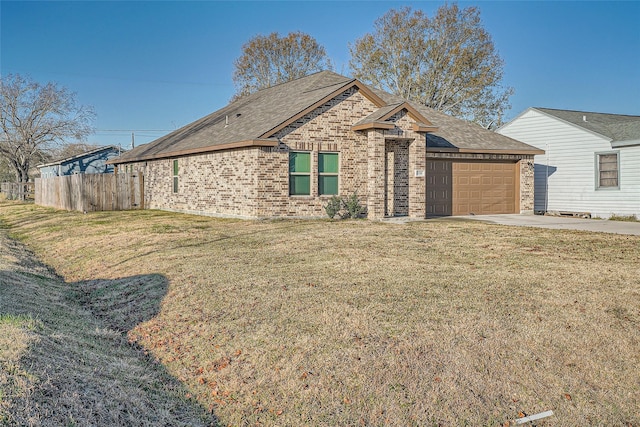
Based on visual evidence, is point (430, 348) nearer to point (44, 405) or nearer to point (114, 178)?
point (44, 405)

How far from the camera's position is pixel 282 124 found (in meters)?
16.8

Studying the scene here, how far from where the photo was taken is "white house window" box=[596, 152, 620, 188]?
2000 centimetres

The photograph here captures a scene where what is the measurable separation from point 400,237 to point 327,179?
532cm

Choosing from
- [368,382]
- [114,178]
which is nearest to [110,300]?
[368,382]

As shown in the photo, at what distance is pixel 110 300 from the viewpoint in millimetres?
8773

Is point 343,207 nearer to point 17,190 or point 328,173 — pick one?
point 328,173

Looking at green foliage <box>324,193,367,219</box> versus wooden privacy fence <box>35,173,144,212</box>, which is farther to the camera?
wooden privacy fence <box>35,173,144,212</box>

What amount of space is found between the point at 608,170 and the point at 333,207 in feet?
34.9

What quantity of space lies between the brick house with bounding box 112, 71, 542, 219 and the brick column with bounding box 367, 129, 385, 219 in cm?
3

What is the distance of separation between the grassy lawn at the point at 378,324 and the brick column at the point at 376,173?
4912mm

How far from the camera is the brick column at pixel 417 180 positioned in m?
17.9

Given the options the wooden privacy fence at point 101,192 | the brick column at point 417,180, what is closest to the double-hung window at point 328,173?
the brick column at point 417,180

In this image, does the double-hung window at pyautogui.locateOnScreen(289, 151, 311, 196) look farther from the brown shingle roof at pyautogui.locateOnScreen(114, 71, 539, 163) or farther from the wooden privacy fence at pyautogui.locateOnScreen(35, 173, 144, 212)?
the wooden privacy fence at pyautogui.locateOnScreen(35, 173, 144, 212)

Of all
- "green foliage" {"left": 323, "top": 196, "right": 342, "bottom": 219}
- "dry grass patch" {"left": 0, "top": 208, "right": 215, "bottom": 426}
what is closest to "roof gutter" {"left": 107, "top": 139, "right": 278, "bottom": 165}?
"green foliage" {"left": 323, "top": 196, "right": 342, "bottom": 219}
